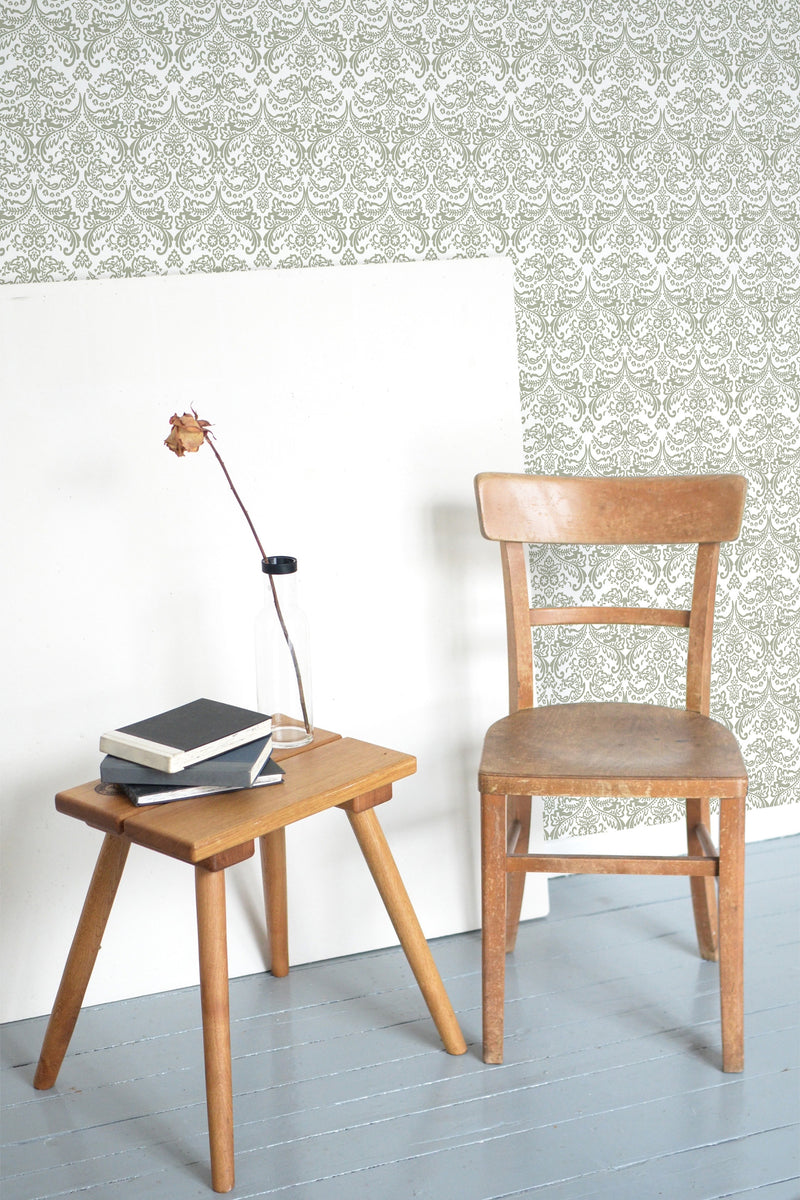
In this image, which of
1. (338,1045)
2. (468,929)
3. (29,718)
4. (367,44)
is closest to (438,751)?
(468,929)

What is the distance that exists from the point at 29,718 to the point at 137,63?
1.10 m

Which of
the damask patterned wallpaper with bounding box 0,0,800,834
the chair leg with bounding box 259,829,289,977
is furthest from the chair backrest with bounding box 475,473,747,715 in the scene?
the chair leg with bounding box 259,829,289,977

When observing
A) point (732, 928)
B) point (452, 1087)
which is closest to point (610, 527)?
point (732, 928)

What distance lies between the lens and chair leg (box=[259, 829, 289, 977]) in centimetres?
187

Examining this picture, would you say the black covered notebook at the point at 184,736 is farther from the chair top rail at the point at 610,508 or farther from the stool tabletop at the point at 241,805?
the chair top rail at the point at 610,508

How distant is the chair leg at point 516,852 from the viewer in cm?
190

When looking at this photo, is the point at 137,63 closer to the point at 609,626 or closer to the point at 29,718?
the point at 29,718

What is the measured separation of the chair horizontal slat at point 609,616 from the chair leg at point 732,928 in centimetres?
42

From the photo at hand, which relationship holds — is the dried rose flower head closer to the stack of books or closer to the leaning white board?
the leaning white board

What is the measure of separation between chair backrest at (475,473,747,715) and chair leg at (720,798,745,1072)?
0.33m

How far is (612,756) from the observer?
5.28ft

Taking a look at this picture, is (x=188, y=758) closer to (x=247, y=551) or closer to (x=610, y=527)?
(x=247, y=551)

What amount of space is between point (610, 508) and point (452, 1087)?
0.96 metres

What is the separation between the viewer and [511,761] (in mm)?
1600
